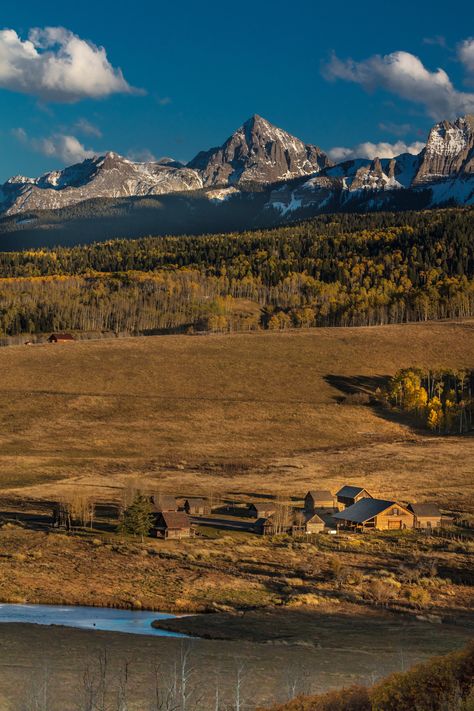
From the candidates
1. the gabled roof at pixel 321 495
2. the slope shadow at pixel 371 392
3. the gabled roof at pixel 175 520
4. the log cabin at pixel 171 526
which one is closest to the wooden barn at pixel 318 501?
the gabled roof at pixel 321 495

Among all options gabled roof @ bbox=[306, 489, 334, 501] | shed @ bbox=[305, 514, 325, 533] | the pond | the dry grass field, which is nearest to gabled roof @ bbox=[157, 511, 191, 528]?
shed @ bbox=[305, 514, 325, 533]

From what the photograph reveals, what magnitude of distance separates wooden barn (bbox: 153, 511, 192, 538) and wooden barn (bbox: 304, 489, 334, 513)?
1361 cm

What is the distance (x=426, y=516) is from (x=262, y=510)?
13.6m

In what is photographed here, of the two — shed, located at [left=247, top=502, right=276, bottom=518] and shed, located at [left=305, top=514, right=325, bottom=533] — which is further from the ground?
shed, located at [left=247, top=502, right=276, bottom=518]

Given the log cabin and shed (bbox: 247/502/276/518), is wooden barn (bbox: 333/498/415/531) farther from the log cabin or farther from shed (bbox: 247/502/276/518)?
the log cabin

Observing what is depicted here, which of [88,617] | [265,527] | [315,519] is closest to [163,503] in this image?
[265,527]

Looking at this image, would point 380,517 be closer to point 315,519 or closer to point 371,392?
point 315,519

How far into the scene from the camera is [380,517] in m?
73.4

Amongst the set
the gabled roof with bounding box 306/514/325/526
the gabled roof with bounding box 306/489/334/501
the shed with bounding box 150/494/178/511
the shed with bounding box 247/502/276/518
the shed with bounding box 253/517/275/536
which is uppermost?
the gabled roof with bounding box 306/489/334/501

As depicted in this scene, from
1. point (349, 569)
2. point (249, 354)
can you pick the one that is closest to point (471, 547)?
point (349, 569)

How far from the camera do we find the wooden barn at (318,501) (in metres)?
77.4

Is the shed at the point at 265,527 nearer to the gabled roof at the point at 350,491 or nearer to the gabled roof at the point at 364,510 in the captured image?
the gabled roof at the point at 364,510

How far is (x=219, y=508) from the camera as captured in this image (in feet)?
260

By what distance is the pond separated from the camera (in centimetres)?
4347
